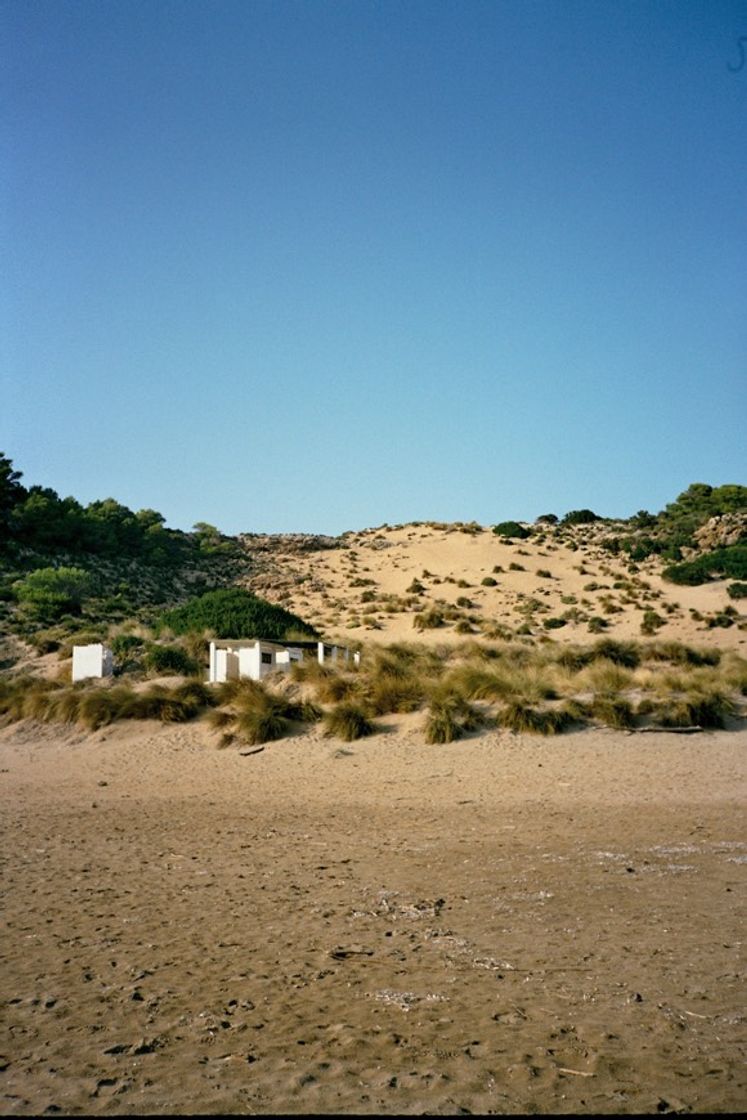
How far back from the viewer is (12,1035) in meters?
5.10

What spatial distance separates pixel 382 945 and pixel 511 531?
6188cm

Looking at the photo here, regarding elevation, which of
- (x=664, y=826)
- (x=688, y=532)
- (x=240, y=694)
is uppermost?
(x=688, y=532)

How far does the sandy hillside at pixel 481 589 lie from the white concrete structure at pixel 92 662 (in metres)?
11.5

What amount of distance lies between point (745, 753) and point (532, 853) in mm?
7472

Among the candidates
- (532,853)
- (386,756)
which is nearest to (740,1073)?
(532,853)

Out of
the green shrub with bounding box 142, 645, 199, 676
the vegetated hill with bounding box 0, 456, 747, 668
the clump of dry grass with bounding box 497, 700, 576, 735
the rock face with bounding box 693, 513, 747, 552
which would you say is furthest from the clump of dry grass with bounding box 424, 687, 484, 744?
the rock face with bounding box 693, 513, 747, 552

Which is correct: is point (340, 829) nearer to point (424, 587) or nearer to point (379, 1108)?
point (379, 1108)

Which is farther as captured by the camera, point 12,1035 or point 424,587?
point 424,587

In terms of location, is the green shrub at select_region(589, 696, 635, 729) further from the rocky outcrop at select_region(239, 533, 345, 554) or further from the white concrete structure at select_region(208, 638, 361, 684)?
the rocky outcrop at select_region(239, 533, 345, 554)

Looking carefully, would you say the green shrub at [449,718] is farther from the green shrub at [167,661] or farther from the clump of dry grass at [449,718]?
the green shrub at [167,661]

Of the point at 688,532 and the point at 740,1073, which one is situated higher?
the point at 688,532

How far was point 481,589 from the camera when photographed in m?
52.8

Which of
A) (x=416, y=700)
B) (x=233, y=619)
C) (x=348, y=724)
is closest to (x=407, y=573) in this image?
(x=233, y=619)

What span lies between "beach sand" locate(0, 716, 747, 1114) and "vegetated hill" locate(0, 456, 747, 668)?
20.1m
